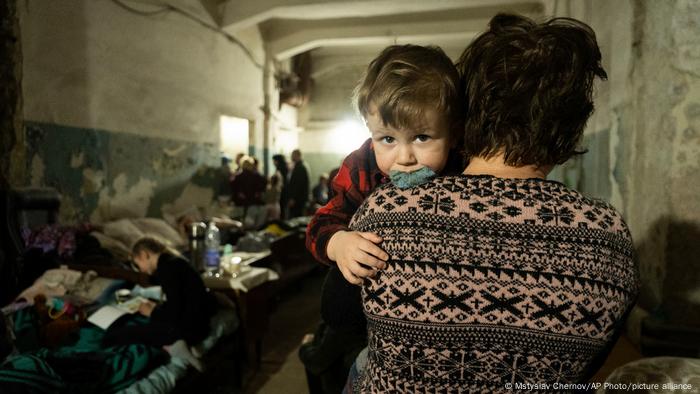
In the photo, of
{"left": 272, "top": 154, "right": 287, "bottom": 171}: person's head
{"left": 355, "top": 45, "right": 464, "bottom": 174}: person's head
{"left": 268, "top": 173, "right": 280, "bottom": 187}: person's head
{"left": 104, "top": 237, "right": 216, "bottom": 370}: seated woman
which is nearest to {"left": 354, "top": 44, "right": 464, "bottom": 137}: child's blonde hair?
{"left": 355, "top": 45, "right": 464, "bottom": 174}: person's head

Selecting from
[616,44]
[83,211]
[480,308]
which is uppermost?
[616,44]

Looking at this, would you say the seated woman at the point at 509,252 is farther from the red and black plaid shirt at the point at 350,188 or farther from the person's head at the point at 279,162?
the person's head at the point at 279,162

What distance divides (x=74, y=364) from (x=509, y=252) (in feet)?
8.21

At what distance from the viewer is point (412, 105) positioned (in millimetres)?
973

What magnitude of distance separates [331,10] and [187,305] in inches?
216

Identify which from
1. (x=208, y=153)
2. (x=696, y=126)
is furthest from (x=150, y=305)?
(x=208, y=153)

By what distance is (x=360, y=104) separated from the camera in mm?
1073

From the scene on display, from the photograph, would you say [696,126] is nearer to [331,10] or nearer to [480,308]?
[480,308]

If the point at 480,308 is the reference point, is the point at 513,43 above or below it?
above

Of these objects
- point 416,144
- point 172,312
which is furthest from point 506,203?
point 172,312

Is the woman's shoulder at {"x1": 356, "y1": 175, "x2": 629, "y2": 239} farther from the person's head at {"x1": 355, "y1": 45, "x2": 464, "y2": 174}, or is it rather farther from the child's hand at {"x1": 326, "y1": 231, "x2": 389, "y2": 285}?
the person's head at {"x1": 355, "y1": 45, "x2": 464, "y2": 174}

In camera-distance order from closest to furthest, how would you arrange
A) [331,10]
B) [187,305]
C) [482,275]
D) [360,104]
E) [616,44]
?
1. [482,275]
2. [360,104]
3. [187,305]
4. [616,44]
5. [331,10]

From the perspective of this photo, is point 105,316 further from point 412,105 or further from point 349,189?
point 412,105

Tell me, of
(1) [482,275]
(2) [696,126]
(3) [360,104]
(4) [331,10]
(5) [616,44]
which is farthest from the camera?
(4) [331,10]
